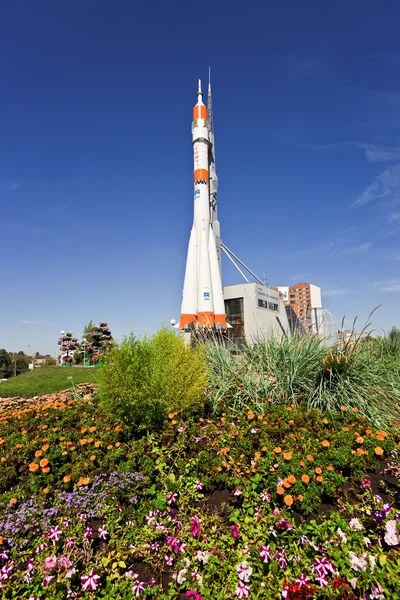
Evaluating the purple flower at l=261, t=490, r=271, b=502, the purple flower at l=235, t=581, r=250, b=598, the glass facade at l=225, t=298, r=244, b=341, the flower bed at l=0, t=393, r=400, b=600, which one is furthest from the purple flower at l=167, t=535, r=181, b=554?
the glass facade at l=225, t=298, r=244, b=341

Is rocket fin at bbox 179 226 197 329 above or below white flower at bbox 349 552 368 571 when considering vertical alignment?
above

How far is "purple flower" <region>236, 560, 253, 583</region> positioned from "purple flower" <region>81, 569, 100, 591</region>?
3.19 ft

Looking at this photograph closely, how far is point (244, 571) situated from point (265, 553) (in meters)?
0.20

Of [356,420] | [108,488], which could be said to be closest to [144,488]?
[108,488]

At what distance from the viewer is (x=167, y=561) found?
246 cm

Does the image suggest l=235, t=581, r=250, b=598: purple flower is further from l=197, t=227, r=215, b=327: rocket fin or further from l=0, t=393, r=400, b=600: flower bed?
l=197, t=227, r=215, b=327: rocket fin

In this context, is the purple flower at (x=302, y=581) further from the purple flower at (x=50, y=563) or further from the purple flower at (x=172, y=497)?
the purple flower at (x=50, y=563)

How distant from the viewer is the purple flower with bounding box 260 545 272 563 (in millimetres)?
2285

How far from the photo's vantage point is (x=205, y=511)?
2.95 meters

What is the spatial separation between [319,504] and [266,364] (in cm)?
278

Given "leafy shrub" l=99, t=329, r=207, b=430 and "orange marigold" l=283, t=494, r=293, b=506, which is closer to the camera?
"orange marigold" l=283, t=494, r=293, b=506

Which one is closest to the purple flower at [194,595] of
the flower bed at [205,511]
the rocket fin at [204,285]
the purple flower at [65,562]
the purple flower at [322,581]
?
the flower bed at [205,511]

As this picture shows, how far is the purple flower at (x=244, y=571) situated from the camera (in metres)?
2.16

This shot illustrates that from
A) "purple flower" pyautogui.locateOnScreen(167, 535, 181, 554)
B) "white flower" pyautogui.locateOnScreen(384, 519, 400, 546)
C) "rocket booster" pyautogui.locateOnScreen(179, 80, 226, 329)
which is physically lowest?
"purple flower" pyautogui.locateOnScreen(167, 535, 181, 554)
